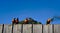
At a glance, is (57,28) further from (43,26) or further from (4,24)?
(4,24)

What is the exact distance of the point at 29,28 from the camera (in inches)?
165

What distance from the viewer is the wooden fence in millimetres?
4117

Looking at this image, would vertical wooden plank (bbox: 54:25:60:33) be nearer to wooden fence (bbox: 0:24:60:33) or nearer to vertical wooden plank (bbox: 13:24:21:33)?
wooden fence (bbox: 0:24:60:33)

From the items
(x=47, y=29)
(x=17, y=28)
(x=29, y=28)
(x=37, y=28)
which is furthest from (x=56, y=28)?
(x=17, y=28)

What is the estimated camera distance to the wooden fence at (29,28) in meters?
4.12

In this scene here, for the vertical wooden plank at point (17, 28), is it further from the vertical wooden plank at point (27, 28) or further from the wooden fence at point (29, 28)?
→ the vertical wooden plank at point (27, 28)

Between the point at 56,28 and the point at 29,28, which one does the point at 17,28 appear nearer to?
the point at 29,28

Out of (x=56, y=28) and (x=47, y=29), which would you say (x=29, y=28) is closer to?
(x=47, y=29)

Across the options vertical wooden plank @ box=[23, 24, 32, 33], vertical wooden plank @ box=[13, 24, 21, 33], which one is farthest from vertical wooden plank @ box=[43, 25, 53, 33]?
vertical wooden plank @ box=[13, 24, 21, 33]

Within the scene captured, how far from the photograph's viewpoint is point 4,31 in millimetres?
4312

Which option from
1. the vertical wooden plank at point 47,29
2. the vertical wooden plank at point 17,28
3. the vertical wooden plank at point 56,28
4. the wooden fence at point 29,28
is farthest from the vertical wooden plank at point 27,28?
the vertical wooden plank at point 56,28

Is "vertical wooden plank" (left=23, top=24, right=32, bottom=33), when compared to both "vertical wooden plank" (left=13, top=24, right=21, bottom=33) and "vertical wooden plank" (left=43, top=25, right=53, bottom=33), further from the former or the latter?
"vertical wooden plank" (left=43, top=25, right=53, bottom=33)

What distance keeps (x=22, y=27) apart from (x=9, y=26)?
31cm

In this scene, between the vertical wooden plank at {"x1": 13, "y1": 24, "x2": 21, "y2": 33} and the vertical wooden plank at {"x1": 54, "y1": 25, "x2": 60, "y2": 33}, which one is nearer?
the vertical wooden plank at {"x1": 54, "y1": 25, "x2": 60, "y2": 33}
